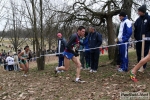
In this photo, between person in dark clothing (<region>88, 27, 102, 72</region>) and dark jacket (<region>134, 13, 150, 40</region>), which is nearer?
dark jacket (<region>134, 13, 150, 40</region>)

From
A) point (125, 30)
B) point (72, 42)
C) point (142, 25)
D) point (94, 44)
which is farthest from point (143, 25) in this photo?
point (94, 44)

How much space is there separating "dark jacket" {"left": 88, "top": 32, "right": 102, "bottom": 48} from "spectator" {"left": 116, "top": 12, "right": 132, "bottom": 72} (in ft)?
4.22

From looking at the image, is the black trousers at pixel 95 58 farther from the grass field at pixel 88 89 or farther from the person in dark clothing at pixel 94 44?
the grass field at pixel 88 89

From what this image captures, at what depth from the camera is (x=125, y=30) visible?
28.0 feet

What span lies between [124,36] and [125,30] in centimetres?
22

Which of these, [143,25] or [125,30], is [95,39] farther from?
[143,25]

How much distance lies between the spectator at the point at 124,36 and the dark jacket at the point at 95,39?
4.22ft

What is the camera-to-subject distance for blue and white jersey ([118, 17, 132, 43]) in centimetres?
841

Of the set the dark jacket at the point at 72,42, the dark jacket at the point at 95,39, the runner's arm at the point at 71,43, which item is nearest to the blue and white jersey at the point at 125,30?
the dark jacket at the point at 95,39

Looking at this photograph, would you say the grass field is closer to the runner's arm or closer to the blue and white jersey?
the runner's arm

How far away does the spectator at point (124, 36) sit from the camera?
27.7ft

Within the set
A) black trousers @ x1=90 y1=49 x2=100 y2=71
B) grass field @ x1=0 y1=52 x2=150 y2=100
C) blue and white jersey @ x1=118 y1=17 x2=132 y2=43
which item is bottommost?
grass field @ x1=0 y1=52 x2=150 y2=100

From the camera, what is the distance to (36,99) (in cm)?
662

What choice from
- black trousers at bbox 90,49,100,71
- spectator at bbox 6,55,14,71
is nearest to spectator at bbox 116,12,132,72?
black trousers at bbox 90,49,100,71
